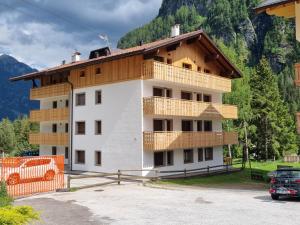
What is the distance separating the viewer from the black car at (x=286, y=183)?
18.5m

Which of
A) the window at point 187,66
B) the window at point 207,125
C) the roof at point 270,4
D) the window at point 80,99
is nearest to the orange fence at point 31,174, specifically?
the window at point 80,99

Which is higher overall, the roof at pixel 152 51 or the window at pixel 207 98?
the roof at pixel 152 51

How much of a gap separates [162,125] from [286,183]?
14322mm

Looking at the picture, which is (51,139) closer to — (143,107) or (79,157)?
(79,157)

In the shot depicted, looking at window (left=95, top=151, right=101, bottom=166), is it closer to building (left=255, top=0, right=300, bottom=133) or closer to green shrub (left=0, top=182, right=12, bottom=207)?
Answer: building (left=255, top=0, right=300, bottom=133)

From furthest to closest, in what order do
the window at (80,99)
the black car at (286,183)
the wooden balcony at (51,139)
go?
the wooden balcony at (51,139) → the window at (80,99) → the black car at (286,183)

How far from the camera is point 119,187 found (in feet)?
79.3

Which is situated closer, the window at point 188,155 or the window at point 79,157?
the window at point 188,155

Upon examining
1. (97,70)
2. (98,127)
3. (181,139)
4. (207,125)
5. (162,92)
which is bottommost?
(181,139)

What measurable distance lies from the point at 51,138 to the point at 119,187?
53.5ft

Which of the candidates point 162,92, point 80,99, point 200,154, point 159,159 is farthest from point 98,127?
point 200,154

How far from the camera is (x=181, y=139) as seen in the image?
101 feet

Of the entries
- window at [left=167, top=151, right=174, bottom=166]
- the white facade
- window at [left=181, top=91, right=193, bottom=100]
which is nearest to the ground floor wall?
the white facade

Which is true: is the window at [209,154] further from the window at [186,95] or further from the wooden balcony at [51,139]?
the wooden balcony at [51,139]
